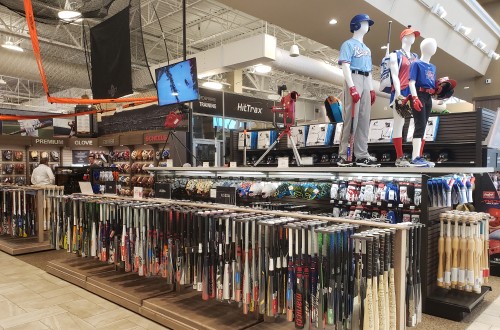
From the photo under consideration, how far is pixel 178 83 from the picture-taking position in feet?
15.8

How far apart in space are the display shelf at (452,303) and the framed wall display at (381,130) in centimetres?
245

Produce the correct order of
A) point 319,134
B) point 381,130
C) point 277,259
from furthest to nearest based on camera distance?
point 319,134 < point 381,130 < point 277,259

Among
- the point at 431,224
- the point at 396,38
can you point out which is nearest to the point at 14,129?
the point at 396,38

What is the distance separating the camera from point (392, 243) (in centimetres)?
209

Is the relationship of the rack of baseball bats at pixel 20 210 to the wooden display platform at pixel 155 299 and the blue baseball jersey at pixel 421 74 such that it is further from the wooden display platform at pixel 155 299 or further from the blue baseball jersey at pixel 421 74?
the blue baseball jersey at pixel 421 74

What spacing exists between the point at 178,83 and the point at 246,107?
16.4ft

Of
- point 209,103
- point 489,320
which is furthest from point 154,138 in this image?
point 489,320

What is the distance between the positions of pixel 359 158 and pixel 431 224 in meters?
0.98

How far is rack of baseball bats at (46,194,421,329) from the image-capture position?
78.7 inches

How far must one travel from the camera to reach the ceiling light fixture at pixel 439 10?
7.14 metres

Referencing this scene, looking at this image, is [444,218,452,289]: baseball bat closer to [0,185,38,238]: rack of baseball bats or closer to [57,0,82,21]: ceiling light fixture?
[57,0,82,21]: ceiling light fixture

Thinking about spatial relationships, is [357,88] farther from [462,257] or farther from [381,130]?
[462,257]

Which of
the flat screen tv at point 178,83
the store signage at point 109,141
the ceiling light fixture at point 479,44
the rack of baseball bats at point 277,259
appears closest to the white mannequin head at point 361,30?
the flat screen tv at point 178,83

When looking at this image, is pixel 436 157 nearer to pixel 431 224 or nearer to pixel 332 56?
pixel 431 224
